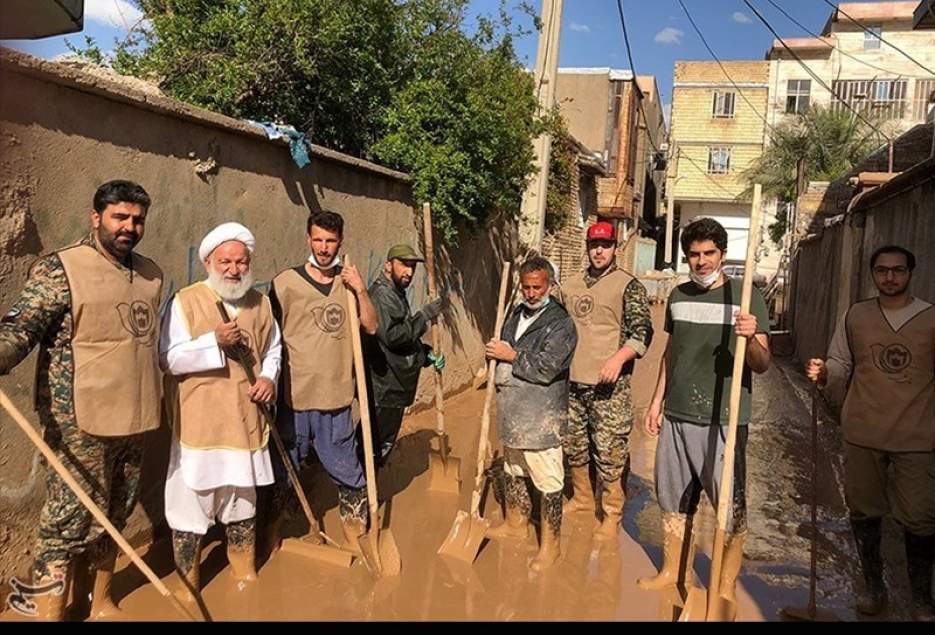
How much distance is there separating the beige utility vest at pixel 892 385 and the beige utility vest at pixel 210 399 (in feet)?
9.69

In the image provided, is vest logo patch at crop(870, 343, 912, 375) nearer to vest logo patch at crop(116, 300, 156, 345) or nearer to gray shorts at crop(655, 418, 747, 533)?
gray shorts at crop(655, 418, 747, 533)

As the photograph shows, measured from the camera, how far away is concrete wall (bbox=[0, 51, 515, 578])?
10.6 ft

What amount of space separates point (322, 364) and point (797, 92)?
3903 cm

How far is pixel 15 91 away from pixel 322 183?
2.79 meters

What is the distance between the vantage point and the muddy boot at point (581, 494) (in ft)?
16.7

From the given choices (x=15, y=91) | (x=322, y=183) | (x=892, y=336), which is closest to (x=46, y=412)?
(x=15, y=91)

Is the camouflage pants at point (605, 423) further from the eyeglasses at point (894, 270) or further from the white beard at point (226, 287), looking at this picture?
the white beard at point (226, 287)

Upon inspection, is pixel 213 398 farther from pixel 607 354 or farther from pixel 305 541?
pixel 607 354

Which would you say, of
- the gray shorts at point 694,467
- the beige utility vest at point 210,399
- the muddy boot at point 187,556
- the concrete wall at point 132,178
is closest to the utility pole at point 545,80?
the concrete wall at point 132,178

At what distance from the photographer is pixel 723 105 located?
124 ft

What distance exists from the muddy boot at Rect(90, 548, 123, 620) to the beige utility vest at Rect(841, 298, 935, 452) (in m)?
3.55

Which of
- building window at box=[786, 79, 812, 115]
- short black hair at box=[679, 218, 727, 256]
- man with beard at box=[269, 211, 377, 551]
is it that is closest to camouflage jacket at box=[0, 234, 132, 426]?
man with beard at box=[269, 211, 377, 551]

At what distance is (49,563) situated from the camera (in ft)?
9.86

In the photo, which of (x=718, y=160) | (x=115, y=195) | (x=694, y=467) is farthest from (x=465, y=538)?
(x=718, y=160)
